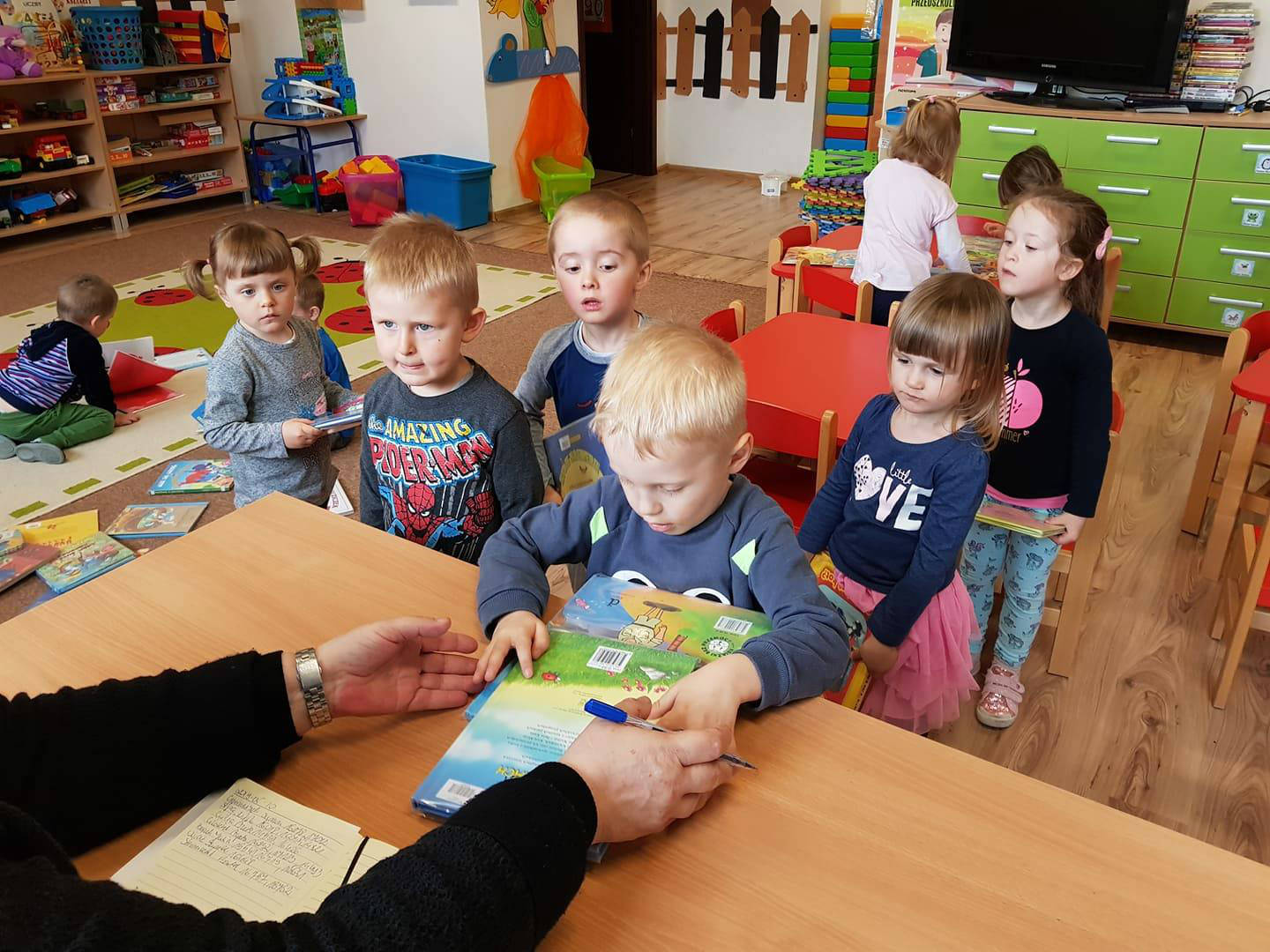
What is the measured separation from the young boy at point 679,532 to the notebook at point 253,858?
0.70 feet

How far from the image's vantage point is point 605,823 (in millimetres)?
729

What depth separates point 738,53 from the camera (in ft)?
22.3

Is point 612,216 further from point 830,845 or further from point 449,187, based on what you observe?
point 449,187

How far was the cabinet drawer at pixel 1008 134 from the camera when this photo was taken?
159 inches

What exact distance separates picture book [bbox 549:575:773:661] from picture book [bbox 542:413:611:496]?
0.50m

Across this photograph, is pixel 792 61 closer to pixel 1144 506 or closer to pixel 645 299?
pixel 645 299

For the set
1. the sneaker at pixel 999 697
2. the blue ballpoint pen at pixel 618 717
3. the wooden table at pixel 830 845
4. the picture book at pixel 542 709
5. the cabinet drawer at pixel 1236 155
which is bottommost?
the sneaker at pixel 999 697

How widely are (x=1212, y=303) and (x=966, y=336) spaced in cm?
317

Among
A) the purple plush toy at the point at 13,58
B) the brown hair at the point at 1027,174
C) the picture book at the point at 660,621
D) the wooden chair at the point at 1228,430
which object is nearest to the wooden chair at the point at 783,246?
the brown hair at the point at 1027,174

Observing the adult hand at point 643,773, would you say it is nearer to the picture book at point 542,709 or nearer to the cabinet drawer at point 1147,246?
the picture book at point 542,709

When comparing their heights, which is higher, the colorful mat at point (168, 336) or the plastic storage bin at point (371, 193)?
the plastic storage bin at point (371, 193)

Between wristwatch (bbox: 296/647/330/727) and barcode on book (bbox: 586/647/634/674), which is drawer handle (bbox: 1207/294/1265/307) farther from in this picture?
wristwatch (bbox: 296/647/330/727)

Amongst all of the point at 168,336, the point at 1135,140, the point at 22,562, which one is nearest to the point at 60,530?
the point at 22,562

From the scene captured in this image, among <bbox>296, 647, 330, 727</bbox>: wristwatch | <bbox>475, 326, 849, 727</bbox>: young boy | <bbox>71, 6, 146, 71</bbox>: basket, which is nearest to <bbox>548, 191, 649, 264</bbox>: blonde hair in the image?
<bbox>475, 326, 849, 727</bbox>: young boy
